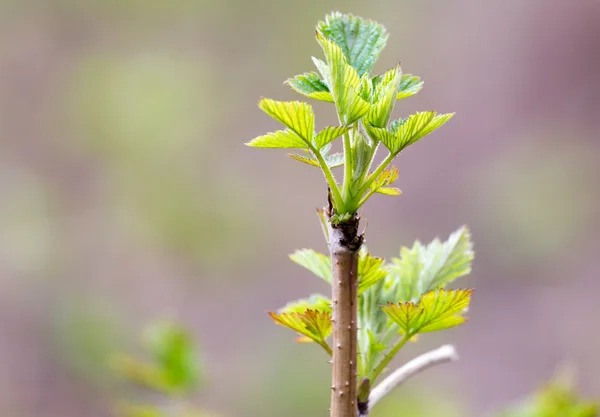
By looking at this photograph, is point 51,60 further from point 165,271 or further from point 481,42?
point 481,42

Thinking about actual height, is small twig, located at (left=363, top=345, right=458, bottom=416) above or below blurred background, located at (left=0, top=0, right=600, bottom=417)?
below

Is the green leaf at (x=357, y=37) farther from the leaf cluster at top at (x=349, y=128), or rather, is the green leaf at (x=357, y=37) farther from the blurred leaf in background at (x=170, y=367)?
the blurred leaf in background at (x=170, y=367)

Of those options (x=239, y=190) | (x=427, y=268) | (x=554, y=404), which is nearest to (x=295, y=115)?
(x=427, y=268)

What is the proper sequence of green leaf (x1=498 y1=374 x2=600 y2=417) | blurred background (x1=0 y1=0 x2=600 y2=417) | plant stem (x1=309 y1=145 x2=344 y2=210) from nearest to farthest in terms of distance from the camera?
plant stem (x1=309 y1=145 x2=344 y2=210), green leaf (x1=498 y1=374 x2=600 y2=417), blurred background (x1=0 y1=0 x2=600 y2=417)

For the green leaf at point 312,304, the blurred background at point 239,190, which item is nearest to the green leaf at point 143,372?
the green leaf at point 312,304

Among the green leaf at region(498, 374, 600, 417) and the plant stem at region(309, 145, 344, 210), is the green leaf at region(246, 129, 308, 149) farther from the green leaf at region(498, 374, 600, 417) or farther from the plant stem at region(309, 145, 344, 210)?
the green leaf at region(498, 374, 600, 417)

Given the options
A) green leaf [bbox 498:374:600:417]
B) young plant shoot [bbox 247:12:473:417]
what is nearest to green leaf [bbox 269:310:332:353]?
young plant shoot [bbox 247:12:473:417]

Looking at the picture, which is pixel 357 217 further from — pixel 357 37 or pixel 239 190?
pixel 239 190
